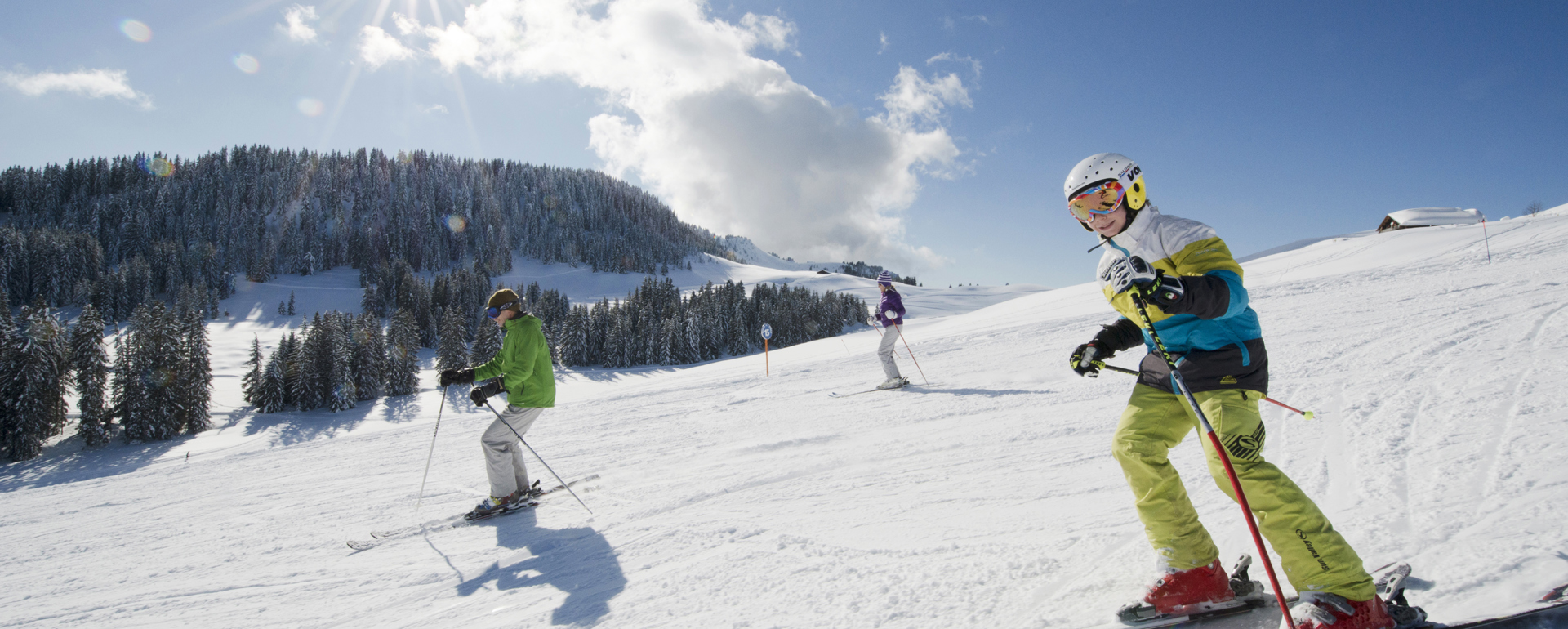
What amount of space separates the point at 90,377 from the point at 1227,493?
5109 centimetres

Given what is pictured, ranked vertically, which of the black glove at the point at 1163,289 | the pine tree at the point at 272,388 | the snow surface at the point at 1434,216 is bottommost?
the pine tree at the point at 272,388

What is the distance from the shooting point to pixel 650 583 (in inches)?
136

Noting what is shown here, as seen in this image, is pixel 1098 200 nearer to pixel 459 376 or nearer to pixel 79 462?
pixel 459 376

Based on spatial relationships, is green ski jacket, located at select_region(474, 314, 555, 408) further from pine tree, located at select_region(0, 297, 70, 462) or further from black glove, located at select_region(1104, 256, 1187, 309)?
pine tree, located at select_region(0, 297, 70, 462)

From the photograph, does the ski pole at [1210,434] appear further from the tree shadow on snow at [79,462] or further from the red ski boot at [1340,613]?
the tree shadow on snow at [79,462]

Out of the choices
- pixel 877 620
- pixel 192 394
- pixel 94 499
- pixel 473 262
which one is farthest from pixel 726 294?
pixel 473 262

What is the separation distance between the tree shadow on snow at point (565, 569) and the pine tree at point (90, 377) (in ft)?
149

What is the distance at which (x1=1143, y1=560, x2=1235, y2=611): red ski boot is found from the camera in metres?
2.45

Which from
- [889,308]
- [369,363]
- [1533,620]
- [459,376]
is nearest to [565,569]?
[459,376]

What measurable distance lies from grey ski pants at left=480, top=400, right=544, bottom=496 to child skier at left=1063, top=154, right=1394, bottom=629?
193 inches

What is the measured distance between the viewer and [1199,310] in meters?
2.21

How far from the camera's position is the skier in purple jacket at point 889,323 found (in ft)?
32.4

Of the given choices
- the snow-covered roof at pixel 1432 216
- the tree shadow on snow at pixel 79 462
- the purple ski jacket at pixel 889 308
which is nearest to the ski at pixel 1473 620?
the purple ski jacket at pixel 889 308

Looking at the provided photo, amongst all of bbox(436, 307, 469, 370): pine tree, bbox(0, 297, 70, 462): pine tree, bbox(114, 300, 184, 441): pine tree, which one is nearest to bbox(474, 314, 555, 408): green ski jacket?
bbox(0, 297, 70, 462): pine tree
